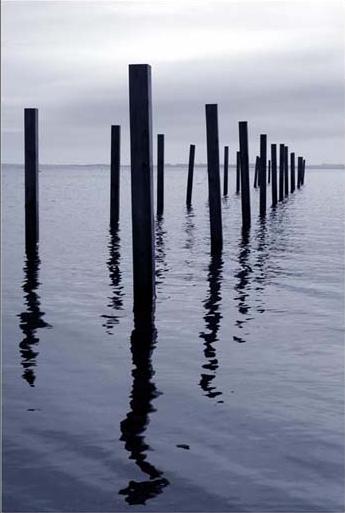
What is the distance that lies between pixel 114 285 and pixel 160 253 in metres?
4.41

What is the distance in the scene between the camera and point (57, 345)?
7746 mm

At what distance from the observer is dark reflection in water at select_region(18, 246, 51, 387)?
6.95 meters

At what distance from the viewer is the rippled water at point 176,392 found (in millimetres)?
4348

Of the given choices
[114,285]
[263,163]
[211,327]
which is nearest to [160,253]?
[114,285]

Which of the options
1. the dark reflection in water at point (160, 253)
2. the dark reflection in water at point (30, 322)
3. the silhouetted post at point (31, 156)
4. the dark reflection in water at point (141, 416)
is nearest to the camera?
the dark reflection in water at point (141, 416)

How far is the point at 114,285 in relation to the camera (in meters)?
11.7

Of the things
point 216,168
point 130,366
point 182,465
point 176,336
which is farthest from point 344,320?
point 216,168

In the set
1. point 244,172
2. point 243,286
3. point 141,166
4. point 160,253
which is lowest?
point 243,286

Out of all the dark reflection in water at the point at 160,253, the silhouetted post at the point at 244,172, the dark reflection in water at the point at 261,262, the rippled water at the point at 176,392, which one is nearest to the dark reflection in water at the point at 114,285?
the rippled water at the point at 176,392

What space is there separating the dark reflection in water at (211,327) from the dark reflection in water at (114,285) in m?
1.06

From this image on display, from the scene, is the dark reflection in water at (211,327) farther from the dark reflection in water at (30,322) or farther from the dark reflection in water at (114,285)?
the dark reflection in water at (30,322)

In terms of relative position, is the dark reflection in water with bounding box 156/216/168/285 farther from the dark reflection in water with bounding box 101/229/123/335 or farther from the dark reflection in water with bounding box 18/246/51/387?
the dark reflection in water with bounding box 18/246/51/387

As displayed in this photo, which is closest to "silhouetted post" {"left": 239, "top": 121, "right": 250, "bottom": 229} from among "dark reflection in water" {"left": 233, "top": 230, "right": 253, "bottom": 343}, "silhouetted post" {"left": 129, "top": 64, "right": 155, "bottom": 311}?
"dark reflection in water" {"left": 233, "top": 230, "right": 253, "bottom": 343}

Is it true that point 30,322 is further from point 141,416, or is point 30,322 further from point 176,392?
point 141,416
